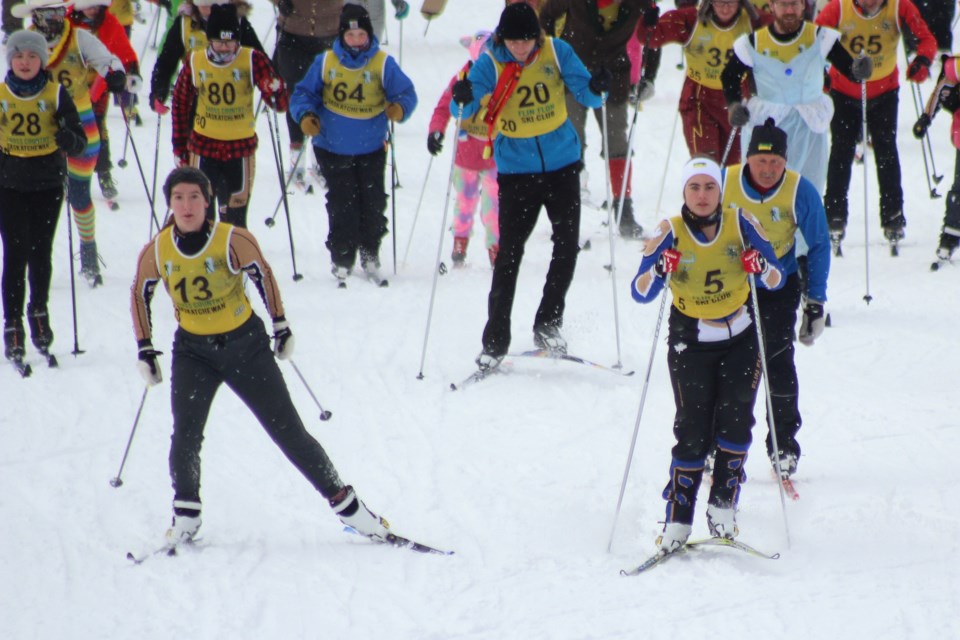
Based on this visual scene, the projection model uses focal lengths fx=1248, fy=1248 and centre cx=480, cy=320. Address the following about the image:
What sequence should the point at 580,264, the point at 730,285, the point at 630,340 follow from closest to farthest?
the point at 730,285, the point at 630,340, the point at 580,264

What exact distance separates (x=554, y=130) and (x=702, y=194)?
7.67 ft

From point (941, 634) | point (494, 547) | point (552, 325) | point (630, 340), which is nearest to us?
point (941, 634)

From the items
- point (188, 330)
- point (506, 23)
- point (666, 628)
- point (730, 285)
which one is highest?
point (506, 23)

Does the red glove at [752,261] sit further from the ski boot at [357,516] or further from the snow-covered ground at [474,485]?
the ski boot at [357,516]

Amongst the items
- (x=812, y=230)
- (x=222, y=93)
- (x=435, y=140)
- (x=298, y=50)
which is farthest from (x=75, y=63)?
(x=812, y=230)

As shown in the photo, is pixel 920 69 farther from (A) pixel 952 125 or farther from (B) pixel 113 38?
(B) pixel 113 38

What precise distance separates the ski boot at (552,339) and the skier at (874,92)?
275cm

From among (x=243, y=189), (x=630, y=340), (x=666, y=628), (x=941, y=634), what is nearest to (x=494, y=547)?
(x=666, y=628)

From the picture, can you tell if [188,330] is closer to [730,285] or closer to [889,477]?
[730,285]

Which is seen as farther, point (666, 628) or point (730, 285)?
point (730, 285)

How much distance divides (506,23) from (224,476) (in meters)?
2.96

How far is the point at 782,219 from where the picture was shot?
5.73 m

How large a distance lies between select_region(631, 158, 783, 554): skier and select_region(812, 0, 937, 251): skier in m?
3.99

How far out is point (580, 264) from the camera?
31.9 ft
